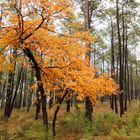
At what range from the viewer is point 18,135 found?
13844 mm

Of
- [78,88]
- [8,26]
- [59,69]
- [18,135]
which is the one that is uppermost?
[8,26]

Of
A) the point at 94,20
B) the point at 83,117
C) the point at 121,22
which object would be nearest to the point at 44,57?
the point at 83,117

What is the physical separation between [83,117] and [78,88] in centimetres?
533

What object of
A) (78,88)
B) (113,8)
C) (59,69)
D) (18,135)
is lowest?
(18,135)

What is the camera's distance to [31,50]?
12.2 metres

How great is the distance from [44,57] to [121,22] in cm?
1670

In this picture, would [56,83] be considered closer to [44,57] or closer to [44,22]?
[44,57]

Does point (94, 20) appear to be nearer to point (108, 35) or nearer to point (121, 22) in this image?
point (121, 22)

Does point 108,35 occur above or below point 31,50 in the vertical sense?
above

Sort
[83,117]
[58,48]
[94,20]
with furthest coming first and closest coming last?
[94,20]
[83,117]
[58,48]

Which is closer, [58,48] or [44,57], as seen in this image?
[58,48]

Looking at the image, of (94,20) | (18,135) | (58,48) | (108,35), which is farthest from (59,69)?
(108,35)

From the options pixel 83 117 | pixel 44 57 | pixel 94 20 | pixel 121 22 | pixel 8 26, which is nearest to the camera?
pixel 8 26

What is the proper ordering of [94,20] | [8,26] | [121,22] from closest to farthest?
1. [8,26]
2. [94,20]
3. [121,22]
